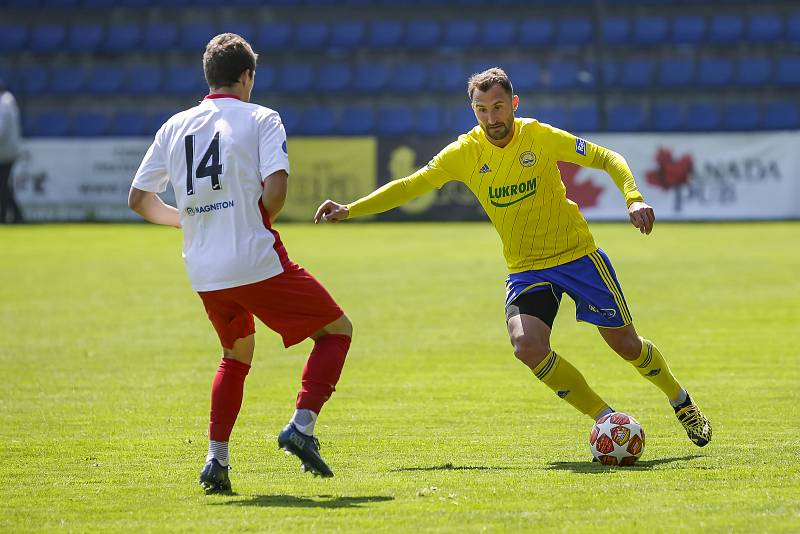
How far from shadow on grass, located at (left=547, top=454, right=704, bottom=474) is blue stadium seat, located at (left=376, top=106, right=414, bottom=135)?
28.1 meters

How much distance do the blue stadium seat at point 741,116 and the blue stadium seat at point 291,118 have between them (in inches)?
454

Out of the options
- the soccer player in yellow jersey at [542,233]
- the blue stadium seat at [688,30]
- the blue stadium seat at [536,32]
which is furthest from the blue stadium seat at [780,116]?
the soccer player in yellow jersey at [542,233]

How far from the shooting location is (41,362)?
1166 cm

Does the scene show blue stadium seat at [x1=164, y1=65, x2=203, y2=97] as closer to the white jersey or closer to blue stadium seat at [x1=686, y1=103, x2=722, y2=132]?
blue stadium seat at [x1=686, y1=103, x2=722, y2=132]

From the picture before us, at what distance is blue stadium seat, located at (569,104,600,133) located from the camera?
111 feet

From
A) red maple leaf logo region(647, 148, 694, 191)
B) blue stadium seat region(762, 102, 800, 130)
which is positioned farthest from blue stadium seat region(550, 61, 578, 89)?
red maple leaf logo region(647, 148, 694, 191)

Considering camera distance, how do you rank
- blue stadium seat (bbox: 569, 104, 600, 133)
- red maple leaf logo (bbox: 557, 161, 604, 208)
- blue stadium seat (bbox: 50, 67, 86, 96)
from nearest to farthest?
red maple leaf logo (bbox: 557, 161, 604, 208)
blue stadium seat (bbox: 569, 104, 600, 133)
blue stadium seat (bbox: 50, 67, 86, 96)

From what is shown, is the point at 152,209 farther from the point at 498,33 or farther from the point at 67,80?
the point at 67,80

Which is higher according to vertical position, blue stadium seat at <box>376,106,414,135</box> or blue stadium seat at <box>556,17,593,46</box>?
blue stadium seat at <box>556,17,593,46</box>

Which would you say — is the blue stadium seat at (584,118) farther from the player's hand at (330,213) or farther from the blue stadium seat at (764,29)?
the player's hand at (330,213)

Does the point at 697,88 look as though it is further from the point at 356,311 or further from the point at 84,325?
the point at 84,325

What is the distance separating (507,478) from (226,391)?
1427mm

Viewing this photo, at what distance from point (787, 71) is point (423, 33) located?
10.0m

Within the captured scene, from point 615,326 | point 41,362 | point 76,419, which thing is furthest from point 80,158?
point 615,326
